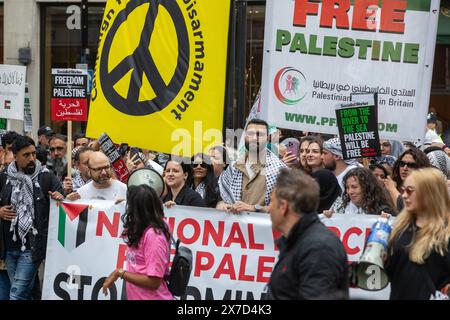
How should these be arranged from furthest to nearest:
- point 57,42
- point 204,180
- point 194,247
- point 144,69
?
point 57,42 → point 204,180 → point 144,69 → point 194,247

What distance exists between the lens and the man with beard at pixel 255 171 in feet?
28.0

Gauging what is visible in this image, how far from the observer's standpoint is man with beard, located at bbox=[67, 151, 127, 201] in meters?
8.67

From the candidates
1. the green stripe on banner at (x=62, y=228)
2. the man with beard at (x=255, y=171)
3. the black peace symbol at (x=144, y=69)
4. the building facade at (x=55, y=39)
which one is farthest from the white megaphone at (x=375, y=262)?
the building facade at (x=55, y=39)

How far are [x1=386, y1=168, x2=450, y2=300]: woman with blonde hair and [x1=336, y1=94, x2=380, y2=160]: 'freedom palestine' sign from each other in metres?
3.23

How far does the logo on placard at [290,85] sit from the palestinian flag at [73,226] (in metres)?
2.01

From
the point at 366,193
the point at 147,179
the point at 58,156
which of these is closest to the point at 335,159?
the point at 366,193

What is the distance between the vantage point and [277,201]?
485 centimetres

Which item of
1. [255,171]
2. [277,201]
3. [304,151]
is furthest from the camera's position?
[304,151]

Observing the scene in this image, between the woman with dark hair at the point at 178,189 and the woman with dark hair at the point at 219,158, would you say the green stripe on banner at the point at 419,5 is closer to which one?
the woman with dark hair at the point at 219,158

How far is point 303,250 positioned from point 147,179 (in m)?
3.31

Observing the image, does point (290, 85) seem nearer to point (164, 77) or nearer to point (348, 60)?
point (348, 60)

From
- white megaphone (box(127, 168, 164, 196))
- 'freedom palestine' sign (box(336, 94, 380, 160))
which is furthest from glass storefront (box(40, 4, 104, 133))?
white megaphone (box(127, 168, 164, 196))

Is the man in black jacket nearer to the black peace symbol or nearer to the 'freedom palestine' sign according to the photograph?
the 'freedom palestine' sign
